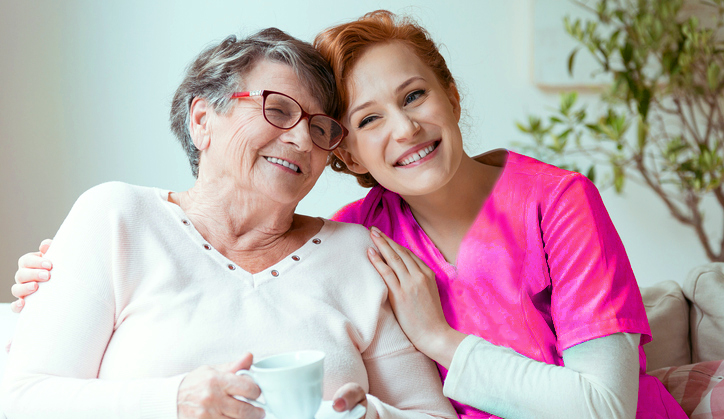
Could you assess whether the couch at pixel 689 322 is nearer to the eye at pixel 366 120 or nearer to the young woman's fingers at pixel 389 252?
the young woman's fingers at pixel 389 252

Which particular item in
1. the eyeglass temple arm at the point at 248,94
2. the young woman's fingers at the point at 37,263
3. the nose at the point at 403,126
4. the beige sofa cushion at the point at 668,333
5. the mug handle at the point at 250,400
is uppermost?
A: the eyeglass temple arm at the point at 248,94

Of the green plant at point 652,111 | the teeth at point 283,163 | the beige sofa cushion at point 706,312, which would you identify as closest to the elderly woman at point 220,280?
the teeth at point 283,163

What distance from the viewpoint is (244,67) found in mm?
1288

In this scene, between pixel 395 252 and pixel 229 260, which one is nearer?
pixel 229 260

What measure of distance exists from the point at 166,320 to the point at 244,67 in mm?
568

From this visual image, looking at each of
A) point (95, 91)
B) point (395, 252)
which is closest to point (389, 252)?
point (395, 252)

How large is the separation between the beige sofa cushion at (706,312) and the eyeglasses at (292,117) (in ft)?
4.29

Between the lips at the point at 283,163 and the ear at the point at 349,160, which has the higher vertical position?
the lips at the point at 283,163

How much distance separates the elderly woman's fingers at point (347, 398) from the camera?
876mm

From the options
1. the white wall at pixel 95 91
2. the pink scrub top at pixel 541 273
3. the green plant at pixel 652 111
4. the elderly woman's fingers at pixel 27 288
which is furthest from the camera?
the green plant at pixel 652 111

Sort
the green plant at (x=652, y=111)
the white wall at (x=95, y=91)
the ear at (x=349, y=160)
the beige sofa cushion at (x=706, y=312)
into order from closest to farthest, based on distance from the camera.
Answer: the ear at (x=349, y=160), the beige sofa cushion at (x=706, y=312), the white wall at (x=95, y=91), the green plant at (x=652, y=111)

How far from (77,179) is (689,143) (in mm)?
3076

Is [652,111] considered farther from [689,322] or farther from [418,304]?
[418,304]

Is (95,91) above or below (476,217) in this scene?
above
